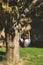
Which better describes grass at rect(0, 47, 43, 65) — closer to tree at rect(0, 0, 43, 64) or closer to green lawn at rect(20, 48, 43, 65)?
green lawn at rect(20, 48, 43, 65)

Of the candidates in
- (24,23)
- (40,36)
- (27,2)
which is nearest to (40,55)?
(24,23)

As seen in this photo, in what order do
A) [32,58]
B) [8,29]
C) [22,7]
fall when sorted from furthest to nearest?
[32,58], [8,29], [22,7]

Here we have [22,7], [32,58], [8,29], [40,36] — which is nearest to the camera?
[22,7]

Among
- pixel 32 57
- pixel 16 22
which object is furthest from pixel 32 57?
pixel 16 22

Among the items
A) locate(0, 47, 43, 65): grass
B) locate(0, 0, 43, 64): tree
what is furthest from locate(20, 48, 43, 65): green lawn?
locate(0, 0, 43, 64): tree

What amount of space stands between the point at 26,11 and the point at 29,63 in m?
2.22

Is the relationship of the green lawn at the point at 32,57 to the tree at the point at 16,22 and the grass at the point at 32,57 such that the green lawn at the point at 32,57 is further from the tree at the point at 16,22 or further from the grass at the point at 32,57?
the tree at the point at 16,22

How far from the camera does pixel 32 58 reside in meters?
14.8

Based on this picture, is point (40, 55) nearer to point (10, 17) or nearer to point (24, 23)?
point (24, 23)

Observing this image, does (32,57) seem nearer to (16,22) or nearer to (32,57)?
(32,57)

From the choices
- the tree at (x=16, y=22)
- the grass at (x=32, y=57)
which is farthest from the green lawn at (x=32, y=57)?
the tree at (x=16, y=22)

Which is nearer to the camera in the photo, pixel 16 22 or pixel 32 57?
pixel 16 22

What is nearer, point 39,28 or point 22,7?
point 22,7

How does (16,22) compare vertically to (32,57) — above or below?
above
